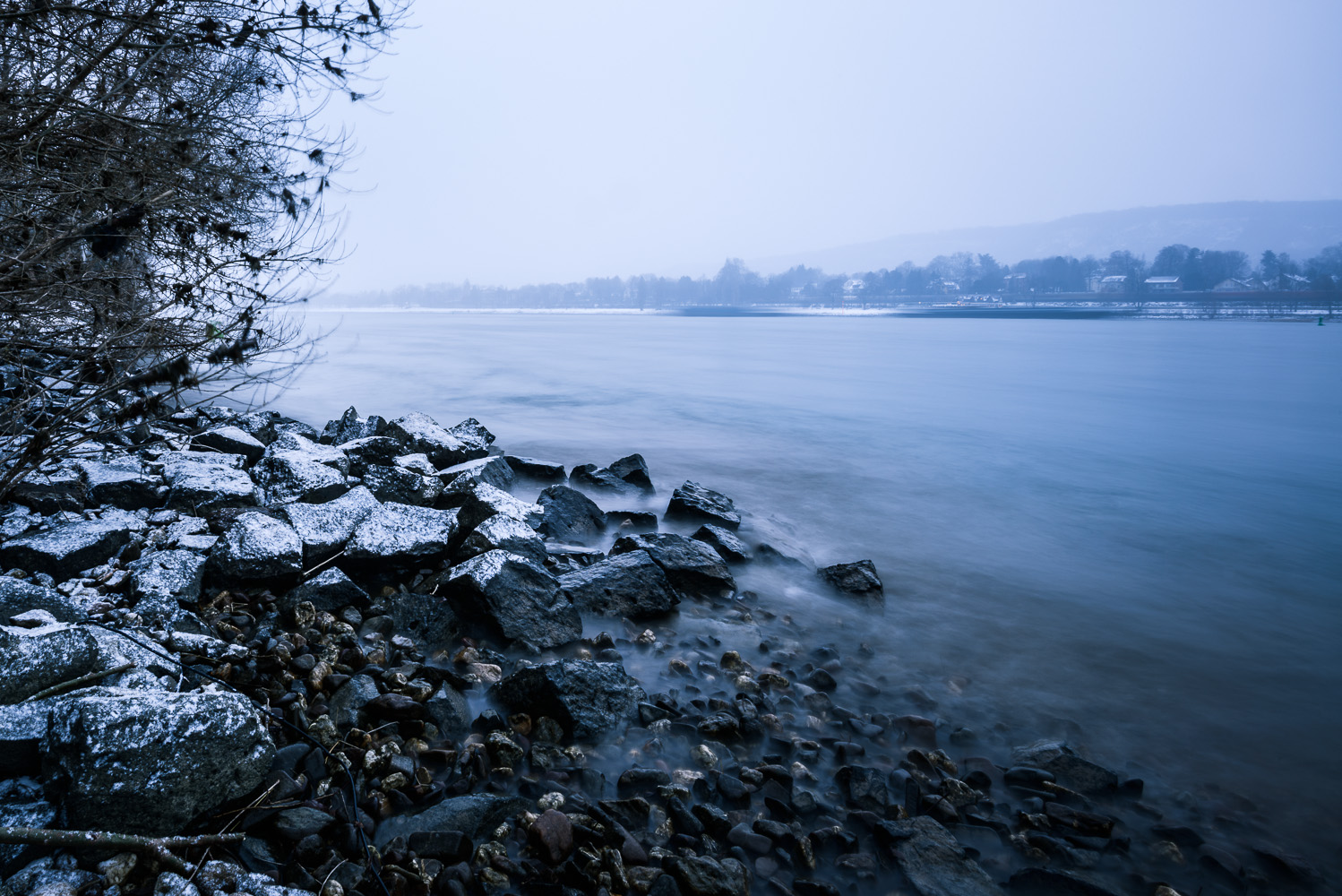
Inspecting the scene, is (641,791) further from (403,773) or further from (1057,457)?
(1057,457)

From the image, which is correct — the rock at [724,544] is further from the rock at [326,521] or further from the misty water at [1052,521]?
the rock at [326,521]

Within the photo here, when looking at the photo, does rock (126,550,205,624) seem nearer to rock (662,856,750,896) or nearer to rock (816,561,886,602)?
rock (662,856,750,896)

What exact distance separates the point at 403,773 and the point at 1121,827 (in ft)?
9.41

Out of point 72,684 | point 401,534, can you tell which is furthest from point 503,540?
point 72,684

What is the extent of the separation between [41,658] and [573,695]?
1.90 meters

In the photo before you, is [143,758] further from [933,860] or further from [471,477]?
[471,477]

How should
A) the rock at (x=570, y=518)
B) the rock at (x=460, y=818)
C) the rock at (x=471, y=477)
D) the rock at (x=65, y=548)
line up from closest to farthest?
the rock at (x=460, y=818) → the rock at (x=65, y=548) → the rock at (x=570, y=518) → the rock at (x=471, y=477)

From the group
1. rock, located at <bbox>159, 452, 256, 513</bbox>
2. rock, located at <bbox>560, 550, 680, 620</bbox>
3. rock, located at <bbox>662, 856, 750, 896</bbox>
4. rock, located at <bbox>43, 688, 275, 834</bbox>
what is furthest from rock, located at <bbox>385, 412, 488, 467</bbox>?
rock, located at <bbox>662, 856, 750, 896</bbox>

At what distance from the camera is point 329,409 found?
13688 millimetres

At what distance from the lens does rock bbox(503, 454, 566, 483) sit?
7980 millimetres

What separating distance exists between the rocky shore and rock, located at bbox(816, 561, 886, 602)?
0.04 m

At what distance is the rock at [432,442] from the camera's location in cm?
750

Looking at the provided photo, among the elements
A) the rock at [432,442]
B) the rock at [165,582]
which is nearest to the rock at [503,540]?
the rock at [165,582]

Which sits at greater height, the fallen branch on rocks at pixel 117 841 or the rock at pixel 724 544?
the fallen branch on rocks at pixel 117 841
